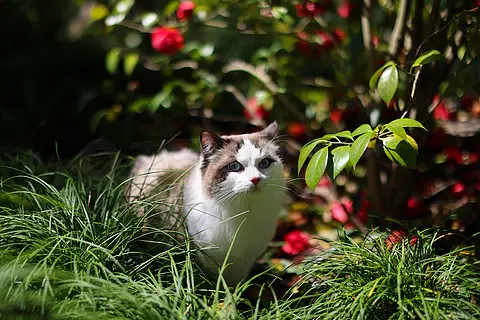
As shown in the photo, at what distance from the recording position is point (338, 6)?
2.92m

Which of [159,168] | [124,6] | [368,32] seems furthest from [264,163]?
[124,6]

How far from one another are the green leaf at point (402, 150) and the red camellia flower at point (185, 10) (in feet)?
5.08

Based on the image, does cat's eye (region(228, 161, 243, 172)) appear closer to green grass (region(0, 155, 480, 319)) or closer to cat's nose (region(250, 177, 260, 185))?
cat's nose (region(250, 177, 260, 185))

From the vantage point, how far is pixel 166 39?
3.02 metres

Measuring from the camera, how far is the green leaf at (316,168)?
1.79 m

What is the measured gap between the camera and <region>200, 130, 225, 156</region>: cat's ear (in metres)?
2.24

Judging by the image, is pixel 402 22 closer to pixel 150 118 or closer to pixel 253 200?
pixel 253 200

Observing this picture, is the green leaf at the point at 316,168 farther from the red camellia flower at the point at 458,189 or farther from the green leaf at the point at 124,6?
the green leaf at the point at 124,6

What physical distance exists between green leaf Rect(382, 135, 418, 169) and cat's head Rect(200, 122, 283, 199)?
0.55 meters

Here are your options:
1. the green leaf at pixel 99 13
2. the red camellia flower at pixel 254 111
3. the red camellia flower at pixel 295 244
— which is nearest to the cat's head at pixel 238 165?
the red camellia flower at pixel 295 244

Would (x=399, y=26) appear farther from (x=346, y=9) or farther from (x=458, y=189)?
(x=458, y=189)

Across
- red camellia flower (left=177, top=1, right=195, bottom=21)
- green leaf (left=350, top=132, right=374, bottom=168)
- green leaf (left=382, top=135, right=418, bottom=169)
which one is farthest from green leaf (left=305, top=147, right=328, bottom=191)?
red camellia flower (left=177, top=1, right=195, bottom=21)

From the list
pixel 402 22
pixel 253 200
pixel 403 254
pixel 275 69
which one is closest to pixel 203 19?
pixel 275 69

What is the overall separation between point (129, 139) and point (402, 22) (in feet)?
6.40
